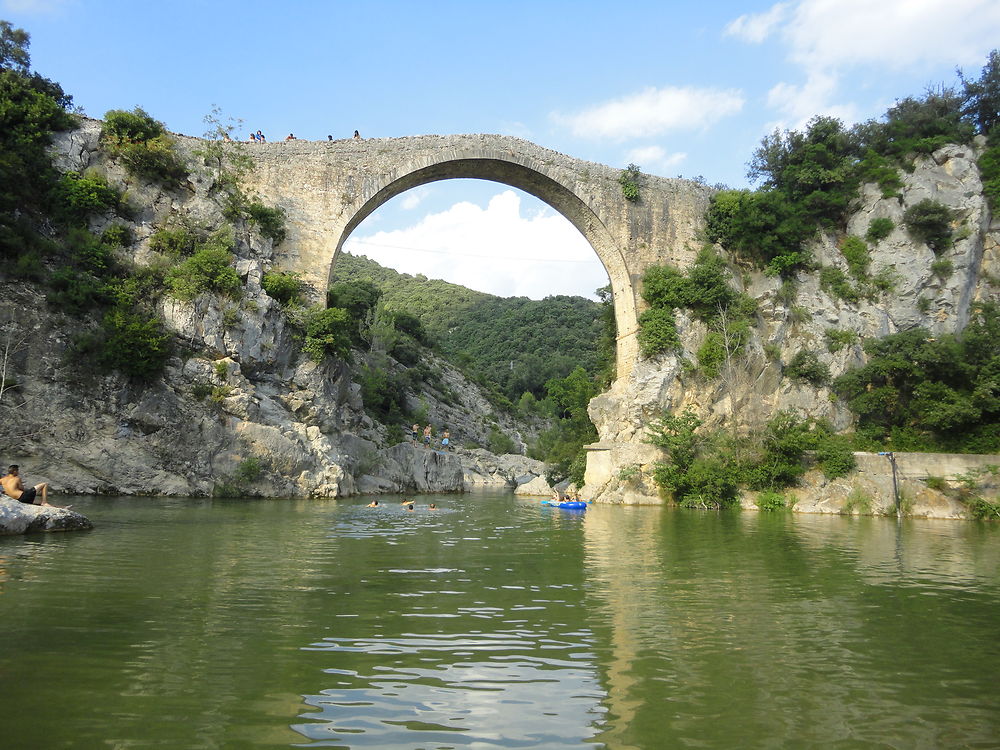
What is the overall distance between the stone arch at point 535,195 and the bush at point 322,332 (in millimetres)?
1455


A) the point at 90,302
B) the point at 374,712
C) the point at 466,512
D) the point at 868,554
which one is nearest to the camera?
the point at 374,712

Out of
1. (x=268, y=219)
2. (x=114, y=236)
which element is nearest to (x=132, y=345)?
(x=114, y=236)

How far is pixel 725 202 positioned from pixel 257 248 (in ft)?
46.6

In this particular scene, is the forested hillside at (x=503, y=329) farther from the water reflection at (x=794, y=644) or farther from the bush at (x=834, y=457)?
the water reflection at (x=794, y=644)

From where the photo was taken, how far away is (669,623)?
516 centimetres

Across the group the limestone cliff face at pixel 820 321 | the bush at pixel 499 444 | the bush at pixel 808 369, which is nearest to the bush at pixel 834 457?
the limestone cliff face at pixel 820 321

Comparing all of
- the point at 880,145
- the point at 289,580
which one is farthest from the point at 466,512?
the point at 880,145

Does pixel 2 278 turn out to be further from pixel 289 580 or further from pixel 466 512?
pixel 289 580

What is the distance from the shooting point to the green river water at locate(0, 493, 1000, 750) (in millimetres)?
3139

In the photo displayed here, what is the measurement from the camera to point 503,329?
63.2 meters

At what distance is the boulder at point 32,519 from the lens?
8609 mm

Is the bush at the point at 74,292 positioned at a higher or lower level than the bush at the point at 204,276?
lower

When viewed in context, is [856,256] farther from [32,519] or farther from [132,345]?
[32,519]

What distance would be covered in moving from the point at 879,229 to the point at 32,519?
23.0 meters
